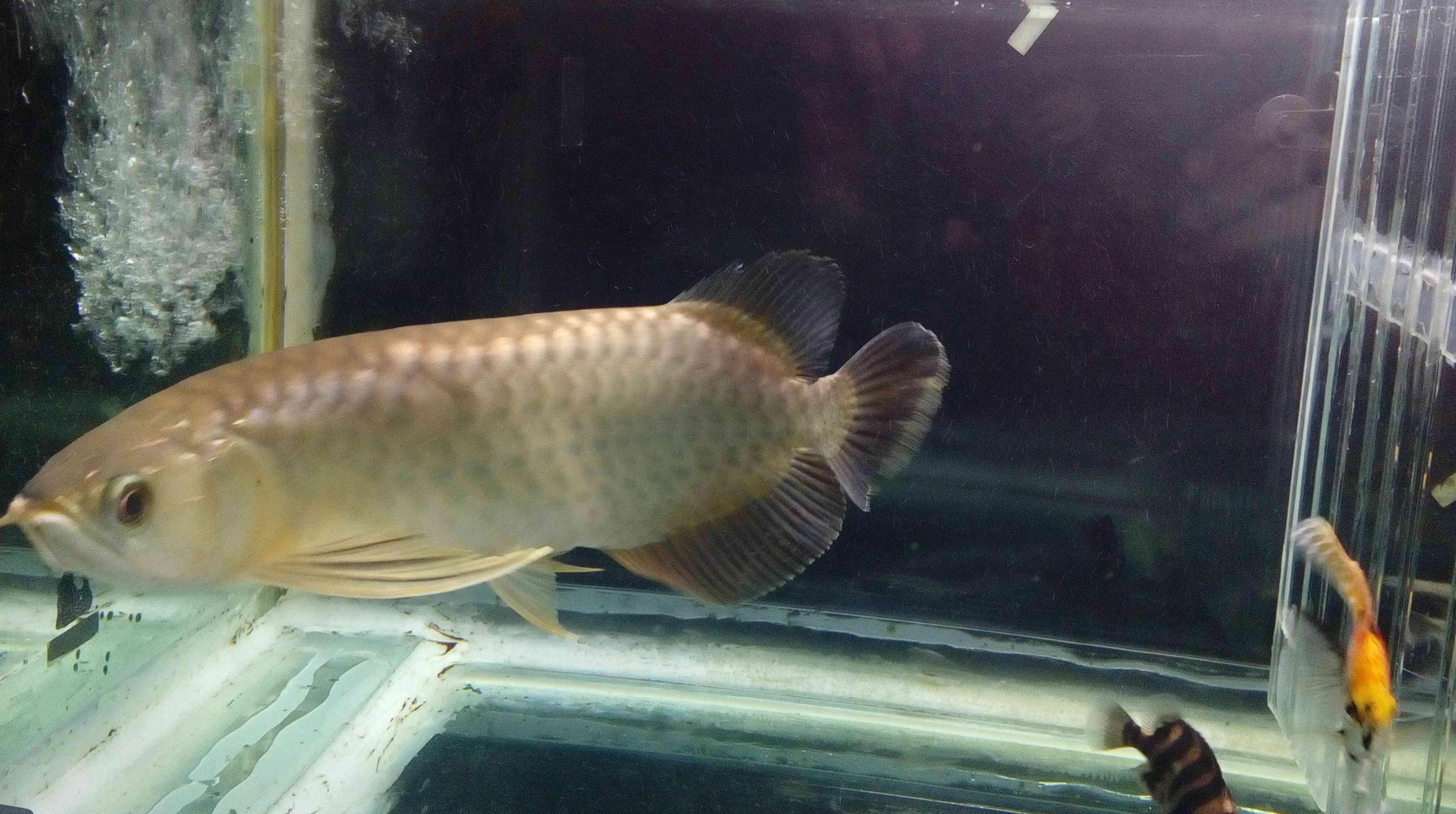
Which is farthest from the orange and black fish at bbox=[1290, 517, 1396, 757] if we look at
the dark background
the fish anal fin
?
the fish anal fin

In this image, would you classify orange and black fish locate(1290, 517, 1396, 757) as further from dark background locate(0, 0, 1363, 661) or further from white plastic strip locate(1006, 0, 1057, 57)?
white plastic strip locate(1006, 0, 1057, 57)

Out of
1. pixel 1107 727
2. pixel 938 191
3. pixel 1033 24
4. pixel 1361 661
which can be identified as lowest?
pixel 1107 727

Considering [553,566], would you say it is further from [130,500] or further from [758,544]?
[130,500]

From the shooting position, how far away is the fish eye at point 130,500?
1021mm

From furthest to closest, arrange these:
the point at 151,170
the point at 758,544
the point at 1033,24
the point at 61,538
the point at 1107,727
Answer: the point at 1033,24, the point at 151,170, the point at 1107,727, the point at 758,544, the point at 61,538

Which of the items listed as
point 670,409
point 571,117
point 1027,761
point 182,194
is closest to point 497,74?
point 571,117

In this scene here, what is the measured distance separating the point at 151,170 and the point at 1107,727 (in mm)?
2496

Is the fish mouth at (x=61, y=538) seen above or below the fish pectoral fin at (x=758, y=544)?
above

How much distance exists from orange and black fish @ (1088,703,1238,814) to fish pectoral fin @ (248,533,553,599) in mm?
1234

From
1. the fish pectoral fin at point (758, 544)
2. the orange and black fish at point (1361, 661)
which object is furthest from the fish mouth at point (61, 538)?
the orange and black fish at point (1361, 661)

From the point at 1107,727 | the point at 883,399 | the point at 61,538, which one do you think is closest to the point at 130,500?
the point at 61,538

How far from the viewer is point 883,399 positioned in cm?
154

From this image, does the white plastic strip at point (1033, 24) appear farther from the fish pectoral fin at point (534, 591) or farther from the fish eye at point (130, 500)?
the fish eye at point (130, 500)

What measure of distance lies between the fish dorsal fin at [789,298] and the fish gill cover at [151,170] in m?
1.37
